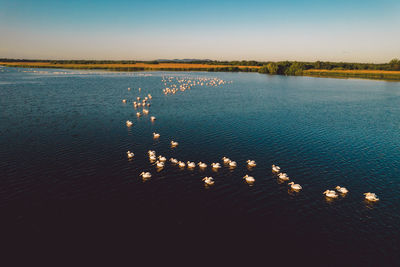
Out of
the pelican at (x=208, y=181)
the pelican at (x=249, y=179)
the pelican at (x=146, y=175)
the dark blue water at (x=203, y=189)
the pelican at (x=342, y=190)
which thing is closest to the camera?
the dark blue water at (x=203, y=189)

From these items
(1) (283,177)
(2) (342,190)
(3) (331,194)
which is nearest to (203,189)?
(1) (283,177)

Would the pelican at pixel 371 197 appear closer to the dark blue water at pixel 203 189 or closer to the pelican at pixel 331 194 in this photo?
the dark blue water at pixel 203 189

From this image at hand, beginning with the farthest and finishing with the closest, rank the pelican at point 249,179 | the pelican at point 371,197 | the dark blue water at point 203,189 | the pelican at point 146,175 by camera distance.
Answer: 1. the pelican at point 146,175
2. the pelican at point 249,179
3. the pelican at point 371,197
4. the dark blue water at point 203,189

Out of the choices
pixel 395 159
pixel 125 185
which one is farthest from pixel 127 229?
pixel 395 159

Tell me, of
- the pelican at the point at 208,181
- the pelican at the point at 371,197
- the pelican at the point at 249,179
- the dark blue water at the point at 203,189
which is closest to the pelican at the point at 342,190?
the dark blue water at the point at 203,189

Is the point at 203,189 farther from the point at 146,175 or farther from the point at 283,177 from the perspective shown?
the point at 283,177

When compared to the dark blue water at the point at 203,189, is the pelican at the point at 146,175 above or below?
above

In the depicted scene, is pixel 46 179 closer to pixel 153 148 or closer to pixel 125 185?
pixel 125 185

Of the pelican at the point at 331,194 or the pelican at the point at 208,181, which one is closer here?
the pelican at the point at 331,194
